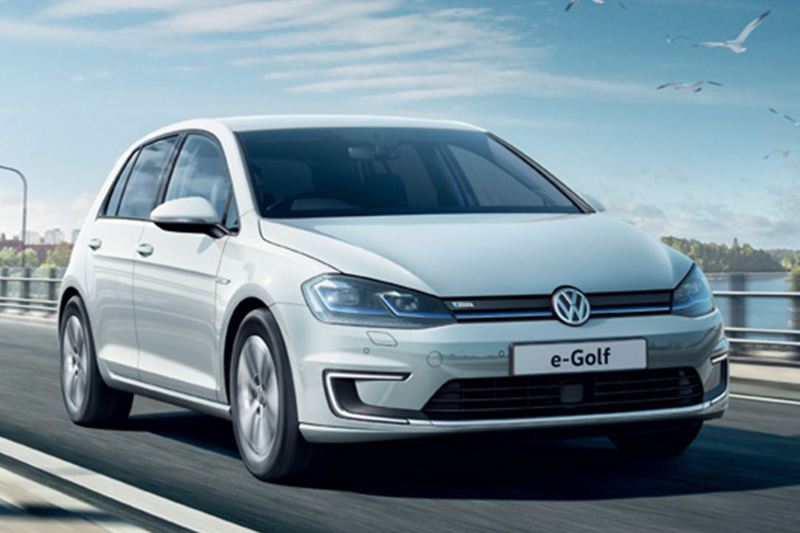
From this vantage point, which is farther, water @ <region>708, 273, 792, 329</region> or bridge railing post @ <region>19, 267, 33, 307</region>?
bridge railing post @ <region>19, 267, 33, 307</region>

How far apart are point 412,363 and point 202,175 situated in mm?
2243

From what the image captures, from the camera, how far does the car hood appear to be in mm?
6004

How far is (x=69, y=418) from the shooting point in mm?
9031

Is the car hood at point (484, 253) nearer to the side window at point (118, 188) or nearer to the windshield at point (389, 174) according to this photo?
the windshield at point (389, 174)

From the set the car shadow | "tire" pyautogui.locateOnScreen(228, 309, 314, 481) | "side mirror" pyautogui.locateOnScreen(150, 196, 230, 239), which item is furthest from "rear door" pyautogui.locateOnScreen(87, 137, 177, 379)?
"tire" pyautogui.locateOnScreen(228, 309, 314, 481)

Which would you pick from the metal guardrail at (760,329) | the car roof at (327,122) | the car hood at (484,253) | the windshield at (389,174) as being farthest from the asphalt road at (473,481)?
the metal guardrail at (760,329)

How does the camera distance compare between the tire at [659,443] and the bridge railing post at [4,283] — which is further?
the bridge railing post at [4,283]

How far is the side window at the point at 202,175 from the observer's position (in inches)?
289

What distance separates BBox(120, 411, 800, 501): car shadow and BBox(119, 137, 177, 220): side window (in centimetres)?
127

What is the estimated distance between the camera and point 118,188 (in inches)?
354

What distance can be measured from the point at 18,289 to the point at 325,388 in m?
27.4

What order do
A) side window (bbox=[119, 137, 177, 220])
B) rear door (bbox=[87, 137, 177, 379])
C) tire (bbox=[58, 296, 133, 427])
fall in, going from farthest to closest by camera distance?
tire (bbox=[58, 296, 133, 427])
side window (bbox=[119, 137, 177, 220])
rear door (bbox=[87, 137, 177, 379])

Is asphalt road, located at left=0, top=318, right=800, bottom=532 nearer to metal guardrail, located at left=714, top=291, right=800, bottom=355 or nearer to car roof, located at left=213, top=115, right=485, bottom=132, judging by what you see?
car roof, located at left=213, top=115, right=485, bottom=132

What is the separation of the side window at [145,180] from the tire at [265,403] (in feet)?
6.14
